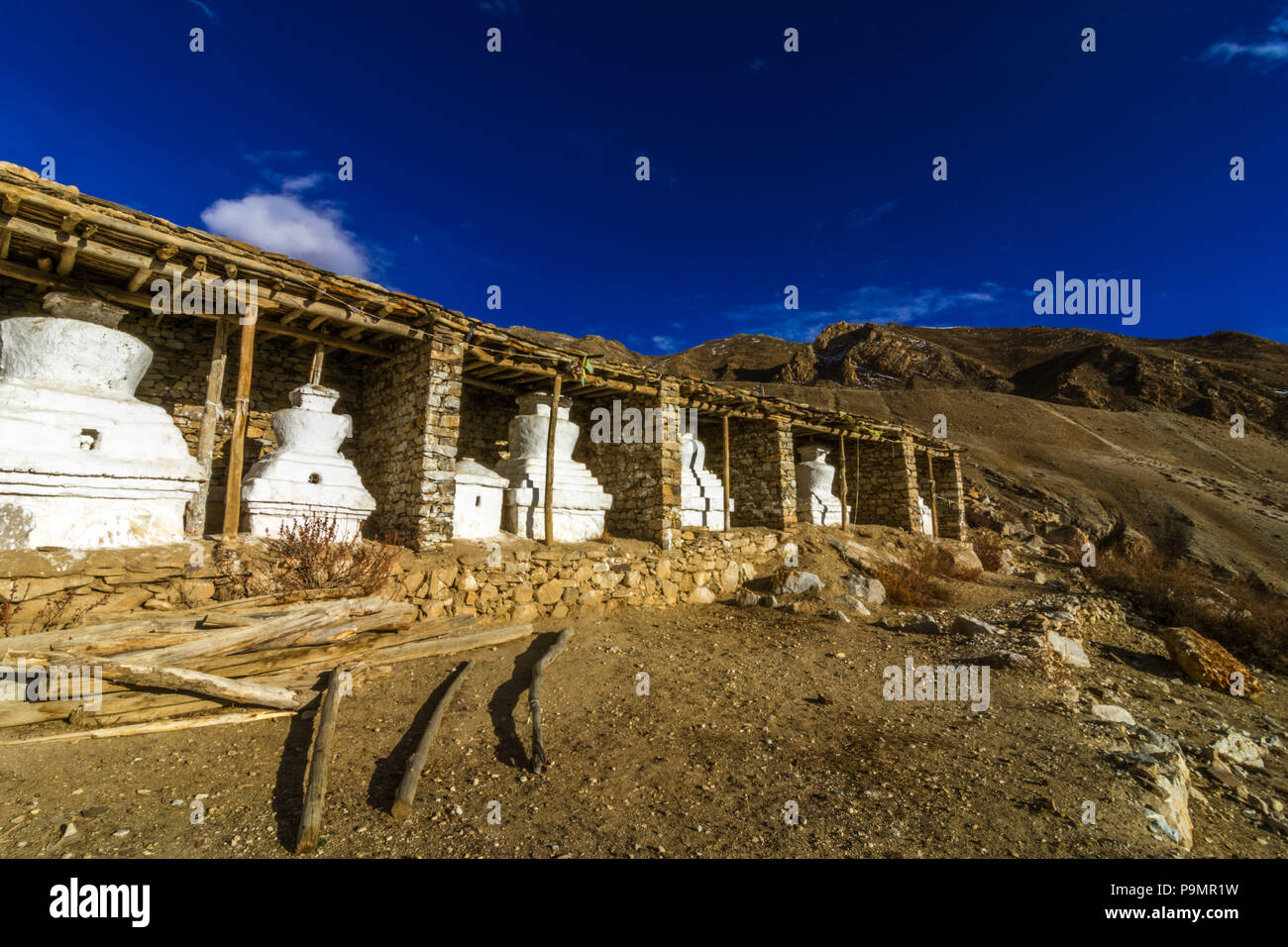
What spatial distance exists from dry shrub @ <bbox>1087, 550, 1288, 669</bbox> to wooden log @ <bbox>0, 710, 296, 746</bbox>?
501 inches

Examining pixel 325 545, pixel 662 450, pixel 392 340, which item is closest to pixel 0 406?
pixel 325 545

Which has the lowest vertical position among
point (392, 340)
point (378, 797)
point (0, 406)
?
point (378, 797)

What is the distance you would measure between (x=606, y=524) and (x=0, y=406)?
7141 millimetres

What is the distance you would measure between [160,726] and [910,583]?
10007mm

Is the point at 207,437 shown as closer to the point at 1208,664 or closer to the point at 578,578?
the point at 578,578

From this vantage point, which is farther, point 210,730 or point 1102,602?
point 1102,602

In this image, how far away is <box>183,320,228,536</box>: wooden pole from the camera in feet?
18.0

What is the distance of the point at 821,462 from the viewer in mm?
12562

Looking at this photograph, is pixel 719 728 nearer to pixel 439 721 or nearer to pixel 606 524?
pixel 439 721

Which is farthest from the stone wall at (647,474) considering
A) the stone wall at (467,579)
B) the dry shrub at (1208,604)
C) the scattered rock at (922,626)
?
the dry shrub at (1208,604)

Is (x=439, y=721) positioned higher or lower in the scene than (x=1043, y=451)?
lower

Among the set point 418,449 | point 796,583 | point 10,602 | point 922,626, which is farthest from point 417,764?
point 796,583

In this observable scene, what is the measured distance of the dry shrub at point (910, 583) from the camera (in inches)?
370

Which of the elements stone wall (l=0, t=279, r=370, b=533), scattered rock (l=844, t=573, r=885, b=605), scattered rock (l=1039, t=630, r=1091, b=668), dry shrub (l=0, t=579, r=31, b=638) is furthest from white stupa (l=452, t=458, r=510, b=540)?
scattered rock (l=1039, t=630, r=1091, b=668)
